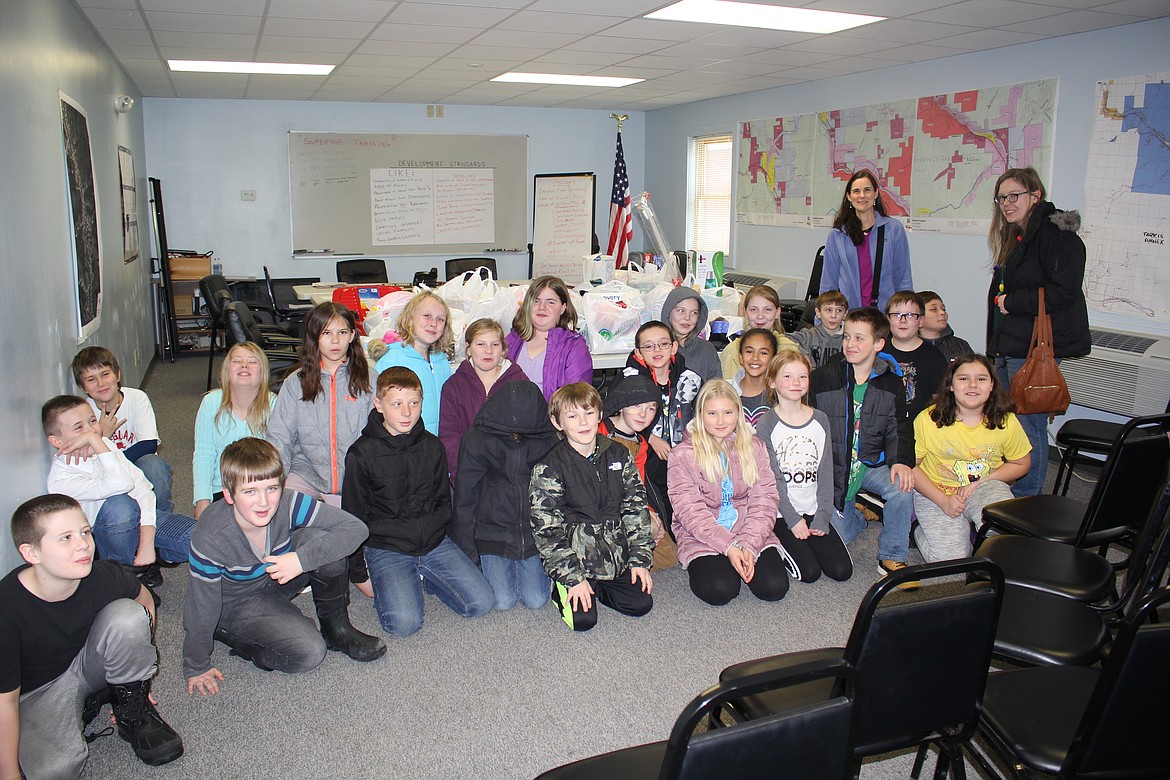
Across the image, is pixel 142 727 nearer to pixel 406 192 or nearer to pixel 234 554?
pixel 234 554

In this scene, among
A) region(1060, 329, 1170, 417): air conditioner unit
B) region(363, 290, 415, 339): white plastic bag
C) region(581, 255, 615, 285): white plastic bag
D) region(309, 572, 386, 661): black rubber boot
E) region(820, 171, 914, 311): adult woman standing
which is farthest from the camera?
region(581, 255, 615, 285): white plastic bag

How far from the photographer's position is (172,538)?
123 inches

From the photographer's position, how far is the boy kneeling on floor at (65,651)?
1.96m

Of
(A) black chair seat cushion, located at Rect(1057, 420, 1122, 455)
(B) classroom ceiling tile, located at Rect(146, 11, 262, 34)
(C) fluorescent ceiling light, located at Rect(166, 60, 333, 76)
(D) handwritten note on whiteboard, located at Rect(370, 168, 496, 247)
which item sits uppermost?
(C) fluorescent ceiling light, located at Rect(166, 60, 333, 76)

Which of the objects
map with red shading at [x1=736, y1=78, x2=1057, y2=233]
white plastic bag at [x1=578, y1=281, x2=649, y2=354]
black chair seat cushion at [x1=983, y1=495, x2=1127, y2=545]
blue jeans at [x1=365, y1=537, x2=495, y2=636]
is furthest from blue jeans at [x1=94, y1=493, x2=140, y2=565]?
map with red shading at [x1=736, y1=78, x2=1057, y2=233]

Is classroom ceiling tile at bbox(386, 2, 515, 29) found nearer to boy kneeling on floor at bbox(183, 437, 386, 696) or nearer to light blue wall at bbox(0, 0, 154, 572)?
light blue wall at bbox(0, 0, 154, 572)

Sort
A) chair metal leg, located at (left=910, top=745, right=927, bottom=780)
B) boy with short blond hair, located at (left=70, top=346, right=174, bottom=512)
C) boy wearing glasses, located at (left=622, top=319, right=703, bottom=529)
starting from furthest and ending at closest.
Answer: boy wearing glasses, located at (left=622, top=319, right=703, bottom=529) < boy with short blond hair, located at (left=70, top=346, right=174, bottom=512) < chair metal leg, located at (left=910, top=745, right=927, bottom=780)

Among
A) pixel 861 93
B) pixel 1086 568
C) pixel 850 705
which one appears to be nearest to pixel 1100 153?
pixel 861 93

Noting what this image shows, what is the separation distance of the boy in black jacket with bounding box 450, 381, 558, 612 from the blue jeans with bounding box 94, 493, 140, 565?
1120 millimetres

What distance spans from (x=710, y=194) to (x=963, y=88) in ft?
11.4

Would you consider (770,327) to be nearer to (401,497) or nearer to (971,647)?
(401,497)

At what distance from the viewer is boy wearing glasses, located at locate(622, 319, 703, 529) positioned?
3.54 metres

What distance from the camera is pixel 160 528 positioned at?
3.14 metres

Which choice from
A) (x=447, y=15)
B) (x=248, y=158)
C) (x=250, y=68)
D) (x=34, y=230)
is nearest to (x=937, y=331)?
(x=447, y=15)
